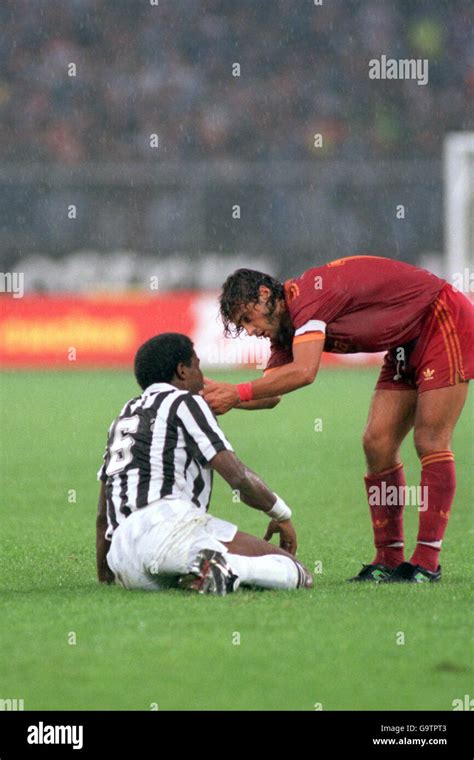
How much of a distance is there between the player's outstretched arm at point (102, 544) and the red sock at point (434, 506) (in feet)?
4.72

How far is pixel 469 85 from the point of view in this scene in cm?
2614

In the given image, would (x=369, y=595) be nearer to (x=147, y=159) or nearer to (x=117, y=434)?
(x=117, y=434)

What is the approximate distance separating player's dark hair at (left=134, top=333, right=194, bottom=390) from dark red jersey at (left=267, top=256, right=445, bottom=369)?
0.52 meters

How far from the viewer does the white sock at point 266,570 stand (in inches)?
229

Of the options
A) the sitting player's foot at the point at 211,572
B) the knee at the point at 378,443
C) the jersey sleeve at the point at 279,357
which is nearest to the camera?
the sitting player's foot at the point at 211,572

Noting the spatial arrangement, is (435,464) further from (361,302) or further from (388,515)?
(361,302)

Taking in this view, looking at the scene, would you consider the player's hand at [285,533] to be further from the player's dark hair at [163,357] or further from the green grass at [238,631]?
the player's dark hair at [163,357]

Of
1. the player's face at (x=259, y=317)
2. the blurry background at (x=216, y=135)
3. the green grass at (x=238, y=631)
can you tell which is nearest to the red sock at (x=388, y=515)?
the green grass at (x=238, y=631)

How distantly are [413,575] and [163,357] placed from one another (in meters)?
1.55

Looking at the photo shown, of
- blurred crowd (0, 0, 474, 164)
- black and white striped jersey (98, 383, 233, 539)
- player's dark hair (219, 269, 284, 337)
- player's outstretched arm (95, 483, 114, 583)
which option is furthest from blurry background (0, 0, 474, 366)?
black and white striped jersey (98, 383, 233, 539)

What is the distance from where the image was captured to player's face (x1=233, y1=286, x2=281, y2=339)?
6203 millimetres

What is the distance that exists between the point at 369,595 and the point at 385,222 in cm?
1752
